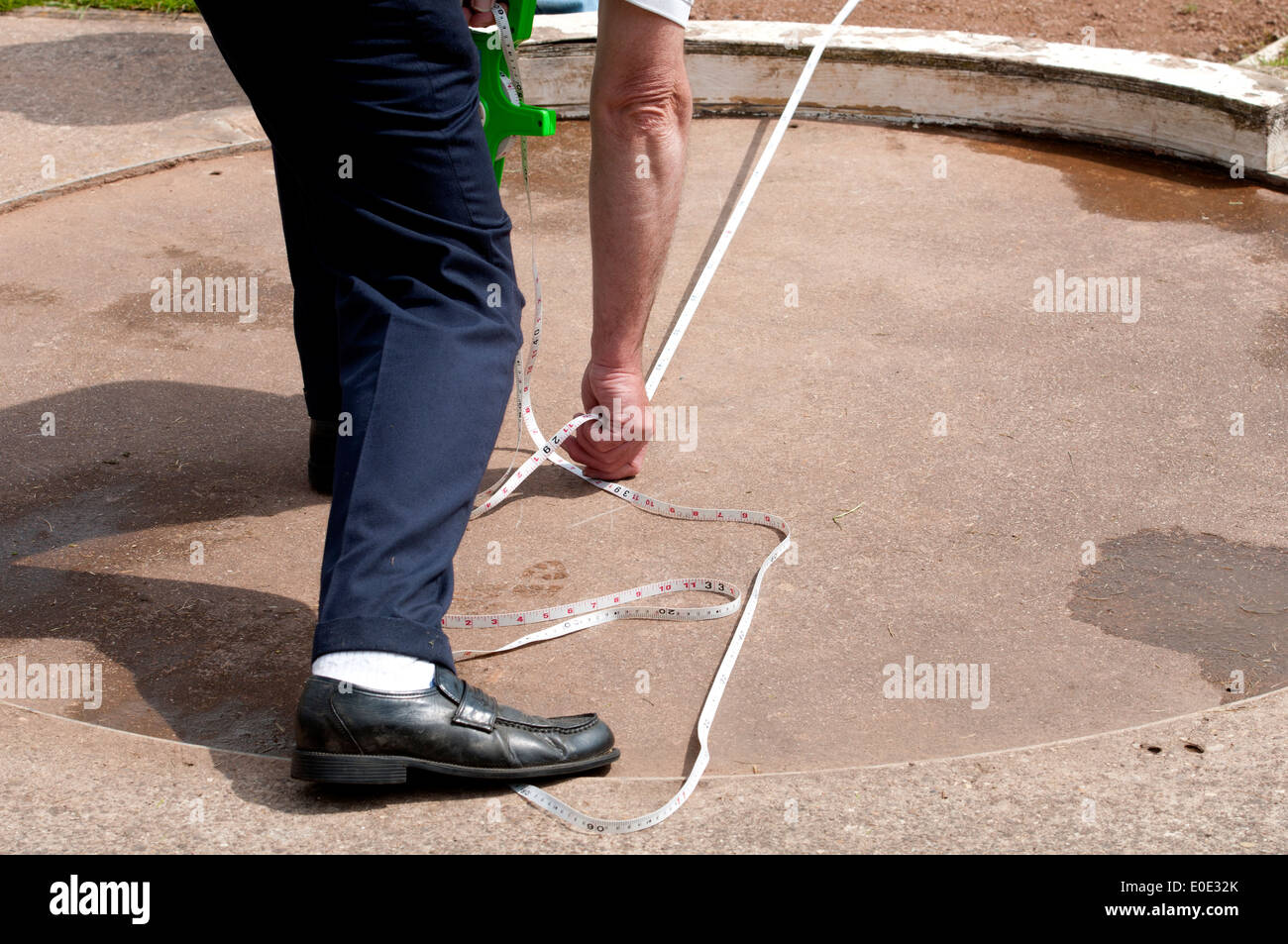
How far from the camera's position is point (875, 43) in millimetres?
5703

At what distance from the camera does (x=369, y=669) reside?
6.65ft

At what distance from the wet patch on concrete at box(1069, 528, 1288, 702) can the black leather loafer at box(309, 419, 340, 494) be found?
172 cm

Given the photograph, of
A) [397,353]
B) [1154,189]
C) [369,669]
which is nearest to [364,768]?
[369,669]

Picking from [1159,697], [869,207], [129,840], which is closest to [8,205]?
[869,207]

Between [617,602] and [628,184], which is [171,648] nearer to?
[617,602]

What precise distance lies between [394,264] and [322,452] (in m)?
1.12

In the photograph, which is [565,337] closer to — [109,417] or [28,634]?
[109,417]

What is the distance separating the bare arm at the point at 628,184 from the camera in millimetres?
2875

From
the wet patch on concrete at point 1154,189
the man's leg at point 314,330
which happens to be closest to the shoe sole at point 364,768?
the man's leg at point 314,330

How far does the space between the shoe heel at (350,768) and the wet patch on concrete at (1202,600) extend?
1455 millimetres

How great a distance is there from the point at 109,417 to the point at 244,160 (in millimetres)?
2193

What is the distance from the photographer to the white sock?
203cm
